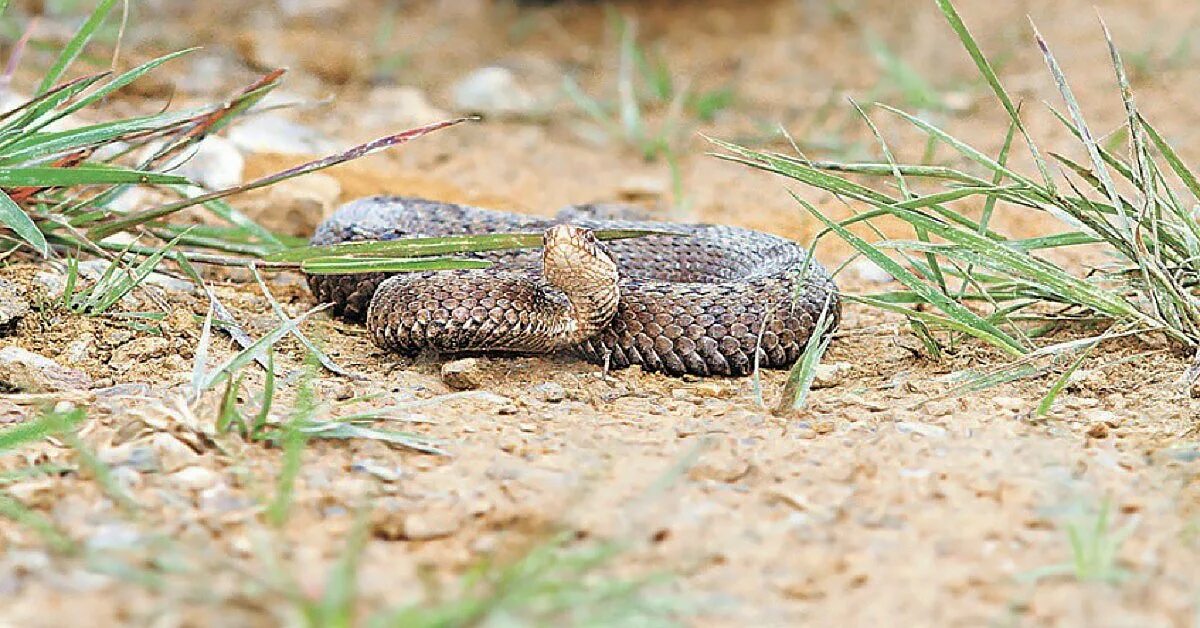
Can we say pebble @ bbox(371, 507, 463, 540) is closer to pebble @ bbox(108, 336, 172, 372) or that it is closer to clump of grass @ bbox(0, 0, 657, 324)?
clump of grass @ bbox(0, 0, 657, 324)

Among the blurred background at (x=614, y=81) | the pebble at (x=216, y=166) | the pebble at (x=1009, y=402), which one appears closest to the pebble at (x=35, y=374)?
the blurred background at (x=614, y=81)

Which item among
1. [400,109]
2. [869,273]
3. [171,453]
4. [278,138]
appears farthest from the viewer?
[400,109]

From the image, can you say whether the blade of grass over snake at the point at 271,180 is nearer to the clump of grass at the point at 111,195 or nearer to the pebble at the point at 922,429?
the clump of grass at the point at 111,195

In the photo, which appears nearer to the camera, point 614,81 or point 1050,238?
point 1050,238

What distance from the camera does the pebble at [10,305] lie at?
3732mm

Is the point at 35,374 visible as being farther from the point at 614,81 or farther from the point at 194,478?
the point at 614,81

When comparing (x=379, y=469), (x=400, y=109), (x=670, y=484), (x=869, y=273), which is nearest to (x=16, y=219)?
(x=379, y=469)

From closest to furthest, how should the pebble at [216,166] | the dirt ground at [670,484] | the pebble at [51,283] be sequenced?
the dirt ground at [670,484]
the pebble at [51,283]
the pebble at [216,166]

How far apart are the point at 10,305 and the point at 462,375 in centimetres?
133

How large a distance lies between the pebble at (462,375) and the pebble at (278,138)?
3.43 m

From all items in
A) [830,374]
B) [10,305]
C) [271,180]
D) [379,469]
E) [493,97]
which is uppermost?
[493,97]

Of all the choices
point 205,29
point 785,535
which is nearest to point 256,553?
point 785,535

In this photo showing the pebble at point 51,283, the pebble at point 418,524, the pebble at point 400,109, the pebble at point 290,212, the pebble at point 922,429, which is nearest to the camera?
the pebble at point 418,524

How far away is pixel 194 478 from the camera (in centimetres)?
255
